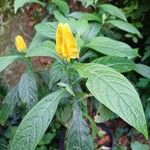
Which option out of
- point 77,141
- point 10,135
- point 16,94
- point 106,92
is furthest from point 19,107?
point 106,92

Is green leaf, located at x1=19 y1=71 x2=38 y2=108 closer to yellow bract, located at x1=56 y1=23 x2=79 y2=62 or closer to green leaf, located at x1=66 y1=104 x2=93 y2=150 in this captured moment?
A: green leaf, located at x1=66 y1=104 x2=93 y2=150

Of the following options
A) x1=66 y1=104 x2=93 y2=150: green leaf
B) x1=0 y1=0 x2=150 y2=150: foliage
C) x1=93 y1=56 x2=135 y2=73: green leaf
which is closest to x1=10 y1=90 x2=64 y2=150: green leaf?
x1=0 y1=0 x2=150 y2=150: foliage

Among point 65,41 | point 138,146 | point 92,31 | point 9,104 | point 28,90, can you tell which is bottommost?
point 138,146

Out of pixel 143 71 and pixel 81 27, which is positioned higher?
pixel 81 27

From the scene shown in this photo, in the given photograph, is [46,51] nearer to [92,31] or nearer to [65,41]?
[65,41]

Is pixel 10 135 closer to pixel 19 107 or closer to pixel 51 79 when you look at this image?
pixel 19 107

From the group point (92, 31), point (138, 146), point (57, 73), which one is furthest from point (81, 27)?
point (138, 146)

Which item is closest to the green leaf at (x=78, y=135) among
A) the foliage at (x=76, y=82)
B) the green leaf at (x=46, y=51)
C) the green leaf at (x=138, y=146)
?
the foliage at (x=76, y=82)
